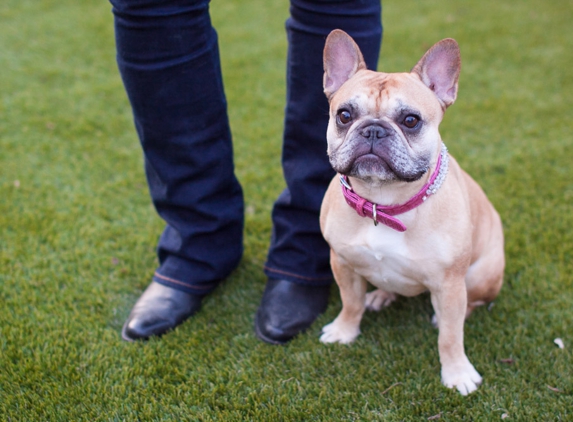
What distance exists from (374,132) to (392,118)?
0.09 m

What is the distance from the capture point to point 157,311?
8.73ft

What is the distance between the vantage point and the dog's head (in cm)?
192

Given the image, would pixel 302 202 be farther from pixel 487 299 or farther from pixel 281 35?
pixel 281 35

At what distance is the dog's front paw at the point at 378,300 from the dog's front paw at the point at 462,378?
550 mm

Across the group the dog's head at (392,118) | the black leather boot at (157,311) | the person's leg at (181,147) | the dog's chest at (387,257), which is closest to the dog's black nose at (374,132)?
the dog's head at (392,118)

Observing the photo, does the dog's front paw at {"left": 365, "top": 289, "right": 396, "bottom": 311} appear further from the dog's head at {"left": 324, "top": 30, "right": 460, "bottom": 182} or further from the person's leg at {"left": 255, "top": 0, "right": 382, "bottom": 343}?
the dog's head at {"left": 324, "top": 30, "right": 460, "bottom": 182}

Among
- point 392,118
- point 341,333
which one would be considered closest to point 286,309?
point 341,333

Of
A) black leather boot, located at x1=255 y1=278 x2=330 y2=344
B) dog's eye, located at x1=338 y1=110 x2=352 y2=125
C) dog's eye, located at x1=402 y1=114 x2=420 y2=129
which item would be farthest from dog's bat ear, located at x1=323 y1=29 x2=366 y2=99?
black leather boot, located at x1=255 y1=278 x2=330 y2=344

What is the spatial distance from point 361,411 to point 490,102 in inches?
132

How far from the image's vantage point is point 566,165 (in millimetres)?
3787

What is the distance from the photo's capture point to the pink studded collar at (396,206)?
6.73 feet

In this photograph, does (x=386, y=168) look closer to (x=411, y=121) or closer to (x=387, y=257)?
(x=411, y=121)

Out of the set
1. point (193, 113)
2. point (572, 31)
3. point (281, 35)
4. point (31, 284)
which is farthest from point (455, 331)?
point (572, 31)

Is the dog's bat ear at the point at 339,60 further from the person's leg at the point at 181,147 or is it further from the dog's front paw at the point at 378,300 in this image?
the dog's front paw at the point at 378,300
